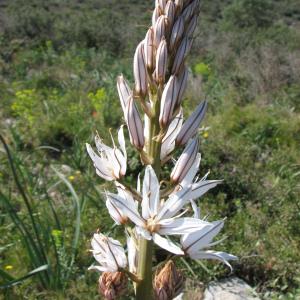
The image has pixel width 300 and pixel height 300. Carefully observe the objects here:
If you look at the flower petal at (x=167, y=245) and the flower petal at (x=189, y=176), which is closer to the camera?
the flower petal at (x=167, y=245)

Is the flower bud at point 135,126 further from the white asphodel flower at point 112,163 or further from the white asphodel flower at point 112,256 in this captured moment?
the white asphodel flower at point 112,256

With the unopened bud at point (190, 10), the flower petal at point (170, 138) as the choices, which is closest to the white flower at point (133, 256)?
the flower petal at point (170, 138)

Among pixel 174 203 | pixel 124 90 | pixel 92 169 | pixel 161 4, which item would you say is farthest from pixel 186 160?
pixel 92 169

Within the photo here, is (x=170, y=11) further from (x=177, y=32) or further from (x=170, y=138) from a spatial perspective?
(x=170, y=138)

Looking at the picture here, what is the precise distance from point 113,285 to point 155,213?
1.08 feet

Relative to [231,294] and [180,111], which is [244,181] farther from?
[180,111]

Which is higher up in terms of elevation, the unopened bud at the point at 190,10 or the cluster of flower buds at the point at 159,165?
the unopened bud at the point at 190,10

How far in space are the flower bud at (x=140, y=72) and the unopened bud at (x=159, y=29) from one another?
3.5 inches

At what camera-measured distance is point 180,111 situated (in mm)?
1958

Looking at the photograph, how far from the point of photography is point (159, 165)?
1.87 metres

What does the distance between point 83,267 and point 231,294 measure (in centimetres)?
121

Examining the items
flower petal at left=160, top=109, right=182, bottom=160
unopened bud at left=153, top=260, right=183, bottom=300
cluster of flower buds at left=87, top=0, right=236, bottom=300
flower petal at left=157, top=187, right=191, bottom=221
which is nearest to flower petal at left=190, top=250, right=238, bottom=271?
cluster of flower buds at left=87, top=0, right=236, bottom=300

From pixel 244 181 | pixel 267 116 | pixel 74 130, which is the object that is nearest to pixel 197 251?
pixel 244 181

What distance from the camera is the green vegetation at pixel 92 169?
135 inches
